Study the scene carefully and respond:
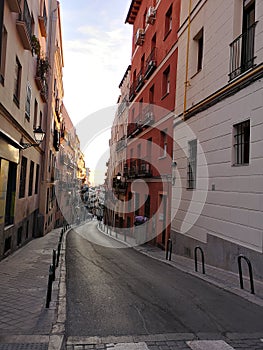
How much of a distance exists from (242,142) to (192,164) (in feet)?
12.5

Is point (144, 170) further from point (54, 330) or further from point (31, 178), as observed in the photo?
point (54, 330)

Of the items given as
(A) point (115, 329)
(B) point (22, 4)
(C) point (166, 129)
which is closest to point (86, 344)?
(A) point (115, 329)

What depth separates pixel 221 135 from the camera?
10.5 metres

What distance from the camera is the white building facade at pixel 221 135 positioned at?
28.3 feet

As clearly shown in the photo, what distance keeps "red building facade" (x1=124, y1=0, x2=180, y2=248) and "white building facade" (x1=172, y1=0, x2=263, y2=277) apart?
201 centimetres

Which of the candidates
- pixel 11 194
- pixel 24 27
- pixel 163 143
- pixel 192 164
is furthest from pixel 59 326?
pixel 163 143

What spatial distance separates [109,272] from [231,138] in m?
5.13

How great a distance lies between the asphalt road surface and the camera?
5219mm

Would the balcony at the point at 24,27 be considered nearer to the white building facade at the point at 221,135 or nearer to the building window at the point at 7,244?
the white building facade at the point at 221,135

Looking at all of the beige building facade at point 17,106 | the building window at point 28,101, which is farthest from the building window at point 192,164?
the building window at point 28,101

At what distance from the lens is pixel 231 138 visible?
987cm

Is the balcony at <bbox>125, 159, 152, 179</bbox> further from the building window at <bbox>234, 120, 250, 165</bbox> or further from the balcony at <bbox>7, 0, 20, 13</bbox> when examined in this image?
the balcony at <bbox>7, 0, 20, 13</bbox>

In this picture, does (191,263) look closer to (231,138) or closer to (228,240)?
(228,240)

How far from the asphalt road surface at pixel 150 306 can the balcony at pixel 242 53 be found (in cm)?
583
